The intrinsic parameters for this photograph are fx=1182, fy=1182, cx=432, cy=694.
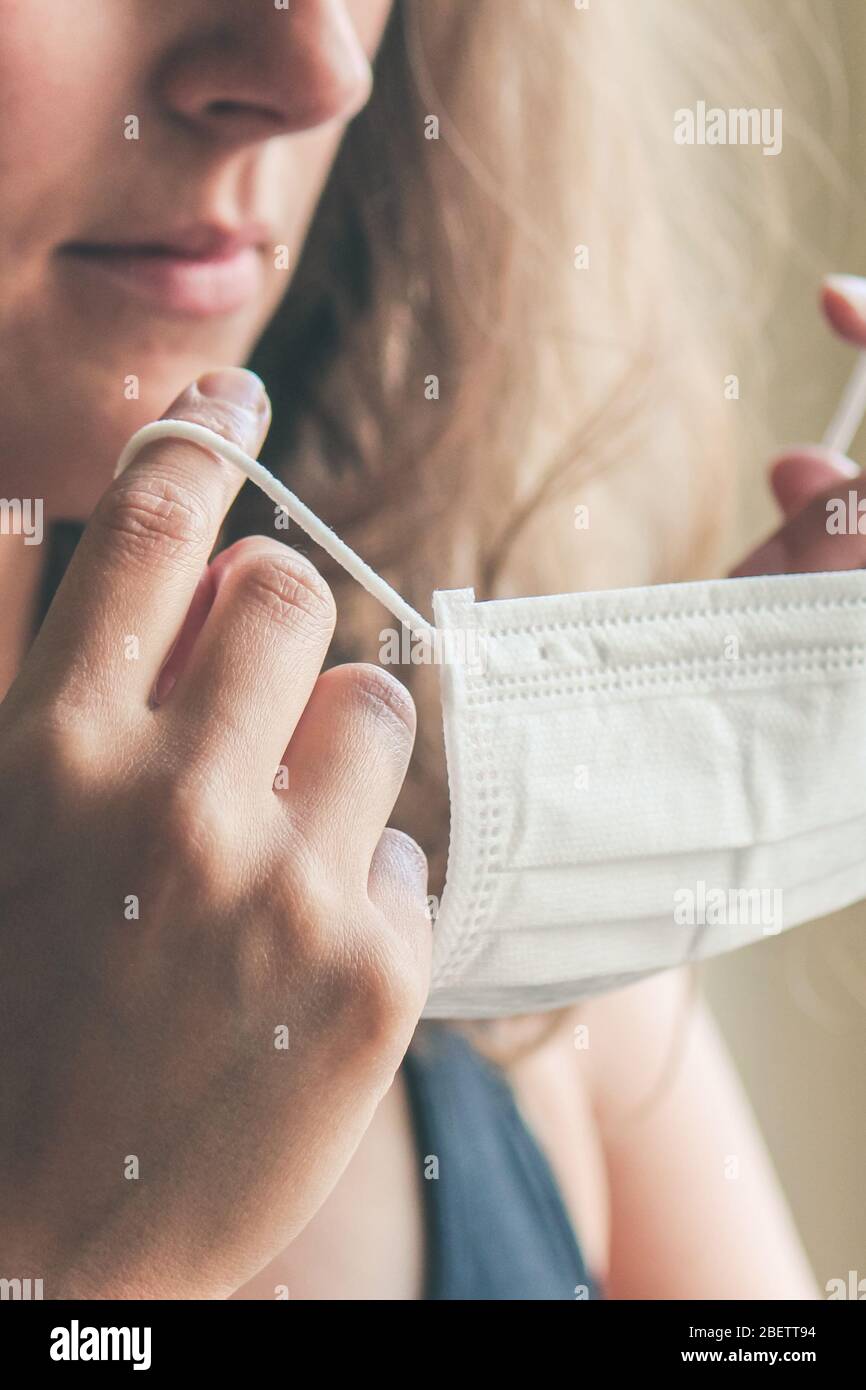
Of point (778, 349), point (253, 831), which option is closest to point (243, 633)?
Answer: point (253, 831)

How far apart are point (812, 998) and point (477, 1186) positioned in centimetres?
66

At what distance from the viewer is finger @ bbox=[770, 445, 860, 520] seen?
636 millimetres

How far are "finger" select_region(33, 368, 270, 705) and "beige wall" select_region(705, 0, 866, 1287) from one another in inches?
34.9

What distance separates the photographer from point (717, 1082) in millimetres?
797

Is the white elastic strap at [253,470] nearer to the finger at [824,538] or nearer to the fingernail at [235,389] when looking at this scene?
the fingernail at [235,389]

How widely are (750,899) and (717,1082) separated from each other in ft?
1.08

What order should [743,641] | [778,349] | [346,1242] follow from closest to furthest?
1. [743,641]
2. [346,1242]
3. [778,349]

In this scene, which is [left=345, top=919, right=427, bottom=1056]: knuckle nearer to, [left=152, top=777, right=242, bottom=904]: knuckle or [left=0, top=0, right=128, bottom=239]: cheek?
[left=152, top=777, right=242, bottom=904]: knuckle

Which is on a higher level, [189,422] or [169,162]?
[169,162]

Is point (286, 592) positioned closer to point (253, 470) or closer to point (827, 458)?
point (253, 470)

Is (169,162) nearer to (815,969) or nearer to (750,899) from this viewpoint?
(750,899)

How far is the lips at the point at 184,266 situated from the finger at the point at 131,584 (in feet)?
0.57

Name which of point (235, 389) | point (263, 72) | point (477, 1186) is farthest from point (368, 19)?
point (477, 1186)

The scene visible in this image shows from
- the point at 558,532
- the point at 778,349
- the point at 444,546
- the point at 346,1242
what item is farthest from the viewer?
the point at 778,349
